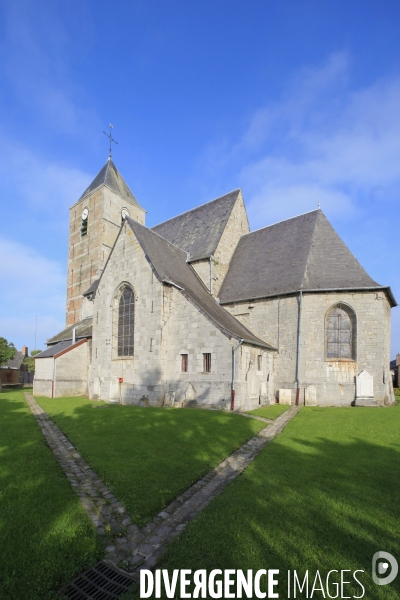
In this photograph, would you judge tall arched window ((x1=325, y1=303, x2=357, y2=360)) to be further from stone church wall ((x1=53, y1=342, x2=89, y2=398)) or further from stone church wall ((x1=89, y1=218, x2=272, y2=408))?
stone church wall ((x1=53, y1=342, x2=89, y2=398))

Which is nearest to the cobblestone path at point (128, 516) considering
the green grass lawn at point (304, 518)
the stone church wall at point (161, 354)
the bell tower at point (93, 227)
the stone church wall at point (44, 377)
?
the green grass lawn at point (304, 518)

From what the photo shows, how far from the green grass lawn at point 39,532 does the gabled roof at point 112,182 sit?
31683 millimetres

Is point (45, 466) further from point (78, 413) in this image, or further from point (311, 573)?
point (78, 413)

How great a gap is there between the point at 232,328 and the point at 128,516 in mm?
12583

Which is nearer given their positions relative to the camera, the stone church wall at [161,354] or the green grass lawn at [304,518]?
the green grass lawn at [304,518]

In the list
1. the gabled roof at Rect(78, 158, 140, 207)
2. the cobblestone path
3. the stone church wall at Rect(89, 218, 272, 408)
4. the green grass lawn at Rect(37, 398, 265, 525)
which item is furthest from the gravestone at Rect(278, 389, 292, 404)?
the gabled roof at Rect(78, 158, 140, 207)

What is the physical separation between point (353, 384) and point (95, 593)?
57.1 ft

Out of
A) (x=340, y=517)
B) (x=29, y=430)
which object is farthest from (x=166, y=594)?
(x=29, y=430)

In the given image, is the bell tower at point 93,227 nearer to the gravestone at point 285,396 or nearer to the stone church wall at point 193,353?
the stone church wall at point 193,353

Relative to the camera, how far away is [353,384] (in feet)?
59.6

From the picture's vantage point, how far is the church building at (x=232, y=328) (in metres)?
16.6

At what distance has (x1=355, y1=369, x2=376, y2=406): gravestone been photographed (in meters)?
17.6

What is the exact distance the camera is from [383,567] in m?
3.78

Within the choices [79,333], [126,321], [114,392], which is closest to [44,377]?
[79,333]
